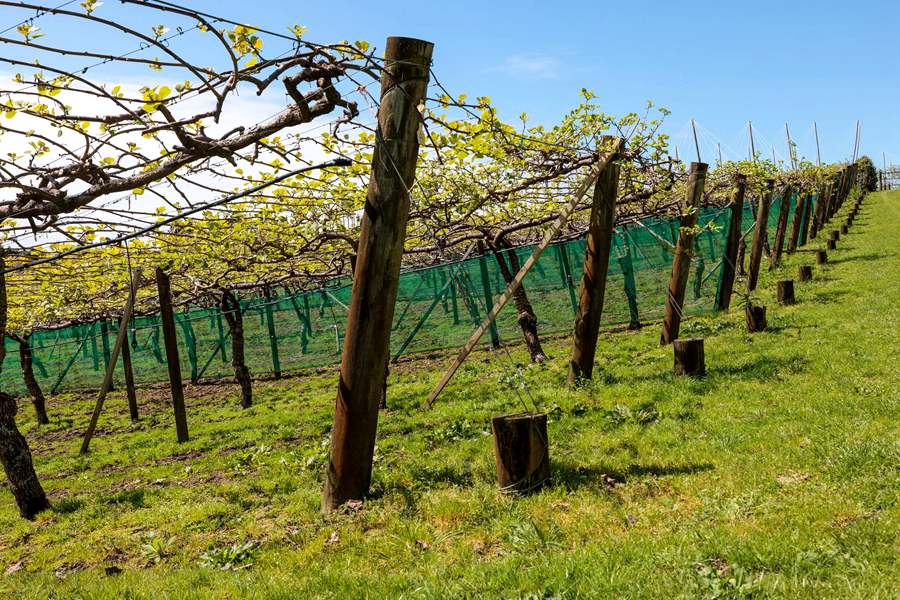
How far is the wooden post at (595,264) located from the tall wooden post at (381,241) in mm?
4006

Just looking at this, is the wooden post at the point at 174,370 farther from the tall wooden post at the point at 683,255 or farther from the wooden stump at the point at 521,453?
the tall wooden post at the point at 683,255

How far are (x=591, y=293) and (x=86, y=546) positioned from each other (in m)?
6.43

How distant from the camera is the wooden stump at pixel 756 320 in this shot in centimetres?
1130

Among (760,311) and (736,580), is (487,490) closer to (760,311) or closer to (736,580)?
(736,580)

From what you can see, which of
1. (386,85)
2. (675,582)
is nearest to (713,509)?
(675,582)

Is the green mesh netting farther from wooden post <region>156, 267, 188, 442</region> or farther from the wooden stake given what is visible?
the wooden stake

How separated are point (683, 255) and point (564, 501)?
Result: 7354 mm

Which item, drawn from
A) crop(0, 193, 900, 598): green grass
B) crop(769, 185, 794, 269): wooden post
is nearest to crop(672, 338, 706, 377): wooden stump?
crop(0, 193, 900, 598): green grass

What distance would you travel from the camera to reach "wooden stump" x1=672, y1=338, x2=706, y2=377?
28.8 ft

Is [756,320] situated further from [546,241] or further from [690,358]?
[546,241]

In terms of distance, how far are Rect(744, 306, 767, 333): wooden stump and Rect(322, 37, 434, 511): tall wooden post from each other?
25.8 ft

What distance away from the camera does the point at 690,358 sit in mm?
8805

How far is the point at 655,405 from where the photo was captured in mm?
7746

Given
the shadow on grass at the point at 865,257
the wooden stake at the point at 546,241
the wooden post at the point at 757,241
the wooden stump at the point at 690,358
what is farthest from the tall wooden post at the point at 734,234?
the shadow on grass at the point at 865,257
